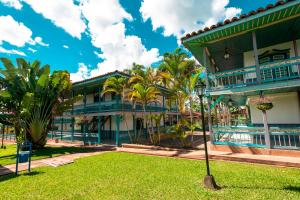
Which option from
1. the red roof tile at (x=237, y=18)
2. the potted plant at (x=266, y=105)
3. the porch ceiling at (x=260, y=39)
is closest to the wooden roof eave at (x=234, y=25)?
the red roof tile at (x=237, y=18)

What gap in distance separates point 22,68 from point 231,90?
16.6 m

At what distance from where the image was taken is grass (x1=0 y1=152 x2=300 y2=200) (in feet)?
16.6

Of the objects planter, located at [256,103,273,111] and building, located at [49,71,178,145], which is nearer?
planter, located at [256,103,273,111]

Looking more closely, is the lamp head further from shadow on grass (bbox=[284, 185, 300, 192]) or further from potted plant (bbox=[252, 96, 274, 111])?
potted plant (bbox=[252, 96, 274, 111])

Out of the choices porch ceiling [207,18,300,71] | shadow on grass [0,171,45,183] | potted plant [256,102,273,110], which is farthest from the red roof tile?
shadow on grass [0,171,45,183]

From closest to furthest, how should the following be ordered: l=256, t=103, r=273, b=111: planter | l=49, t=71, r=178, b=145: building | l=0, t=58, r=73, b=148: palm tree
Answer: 1. l=256, t=103, r=273, b=111: planter
2. l=0, t=58, r=73, b=148: palm tree
3. l=49, t=71, r=178, b=145: building

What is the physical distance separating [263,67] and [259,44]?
2.56m

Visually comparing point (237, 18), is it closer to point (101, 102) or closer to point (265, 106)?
point (265, 106)

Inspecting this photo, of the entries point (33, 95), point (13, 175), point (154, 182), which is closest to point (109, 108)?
point (33, 95)

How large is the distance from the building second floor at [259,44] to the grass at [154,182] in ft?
13.6

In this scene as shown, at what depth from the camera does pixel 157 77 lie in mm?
14367

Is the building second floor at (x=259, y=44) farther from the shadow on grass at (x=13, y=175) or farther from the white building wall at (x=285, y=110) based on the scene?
the shadow on grass at (x=13, y=175)

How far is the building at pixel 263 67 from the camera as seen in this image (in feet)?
26.2

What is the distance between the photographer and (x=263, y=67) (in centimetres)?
909
